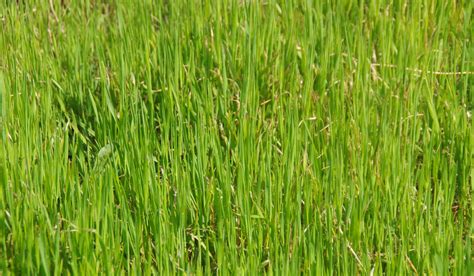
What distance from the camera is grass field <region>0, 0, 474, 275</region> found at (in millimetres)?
1903

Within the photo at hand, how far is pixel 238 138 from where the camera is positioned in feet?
7.31

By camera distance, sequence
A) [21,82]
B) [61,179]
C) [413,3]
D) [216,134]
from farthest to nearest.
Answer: [413,3] < [21,82] < [216,134] < [61,179]

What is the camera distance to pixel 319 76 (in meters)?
2.62

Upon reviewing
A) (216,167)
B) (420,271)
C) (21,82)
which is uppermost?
(21,82)

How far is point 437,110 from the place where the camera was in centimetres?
250

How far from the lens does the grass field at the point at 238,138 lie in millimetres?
1903

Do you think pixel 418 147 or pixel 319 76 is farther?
pixel 319 76

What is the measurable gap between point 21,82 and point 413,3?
1257 millimetres

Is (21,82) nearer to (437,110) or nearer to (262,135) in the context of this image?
(262,135)

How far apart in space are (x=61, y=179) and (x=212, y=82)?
2.22 feet

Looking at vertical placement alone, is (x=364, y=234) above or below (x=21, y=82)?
below

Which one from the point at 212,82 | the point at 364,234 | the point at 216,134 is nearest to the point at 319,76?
the point at 212,82

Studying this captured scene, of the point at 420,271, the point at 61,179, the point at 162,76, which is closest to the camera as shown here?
the point at 420,271

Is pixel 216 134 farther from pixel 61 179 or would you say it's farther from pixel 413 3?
pixel 413 3
